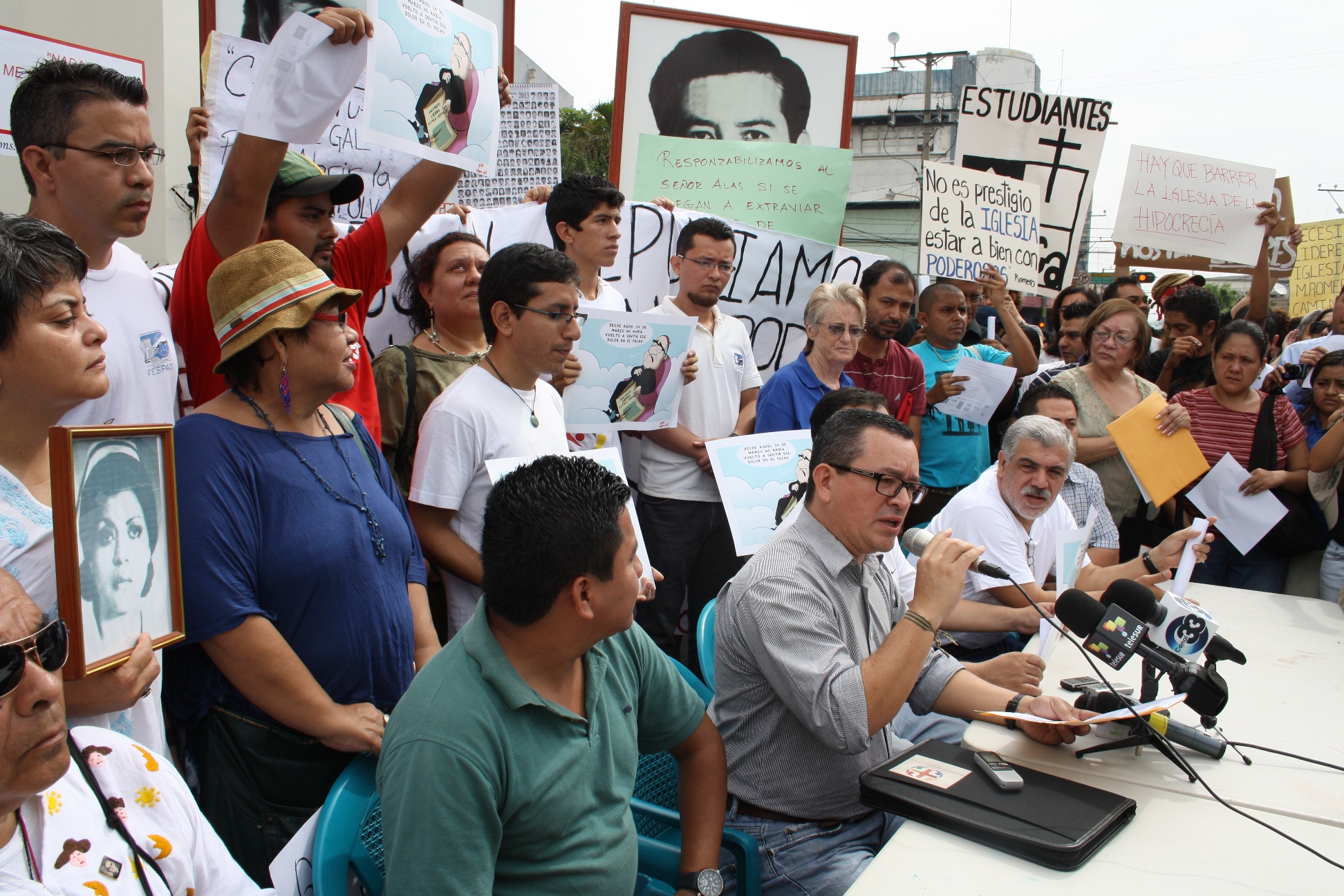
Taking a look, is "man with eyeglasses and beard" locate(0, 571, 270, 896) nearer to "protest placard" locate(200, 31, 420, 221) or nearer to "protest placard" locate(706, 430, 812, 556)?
"protest placard" locate(200, 31, 420, 221)

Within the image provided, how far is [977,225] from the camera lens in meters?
5.80

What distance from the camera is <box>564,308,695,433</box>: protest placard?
356 centimetres

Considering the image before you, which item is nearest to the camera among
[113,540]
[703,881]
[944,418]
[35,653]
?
[35,653]

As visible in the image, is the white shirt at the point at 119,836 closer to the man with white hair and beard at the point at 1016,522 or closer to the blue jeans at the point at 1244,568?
the man with white hair and beard at the point at 1016,522

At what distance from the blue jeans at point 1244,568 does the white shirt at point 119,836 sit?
4771mm

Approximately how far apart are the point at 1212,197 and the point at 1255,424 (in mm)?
2470

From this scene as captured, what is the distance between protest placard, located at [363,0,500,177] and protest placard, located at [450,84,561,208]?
1552 millimetres

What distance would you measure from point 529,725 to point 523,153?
151 inches

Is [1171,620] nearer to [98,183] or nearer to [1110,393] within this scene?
[98,183]

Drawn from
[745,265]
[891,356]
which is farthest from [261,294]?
[891,356]

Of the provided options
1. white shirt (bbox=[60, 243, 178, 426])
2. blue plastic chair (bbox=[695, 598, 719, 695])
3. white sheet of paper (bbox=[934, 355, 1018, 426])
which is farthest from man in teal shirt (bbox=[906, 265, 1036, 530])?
white shirt (bbox=[60, 243, 178, 426])

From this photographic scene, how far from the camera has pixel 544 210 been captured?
4422mm

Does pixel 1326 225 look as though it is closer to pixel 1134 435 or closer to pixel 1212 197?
pixel 1212 197

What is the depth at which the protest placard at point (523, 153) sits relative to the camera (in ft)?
15.6
